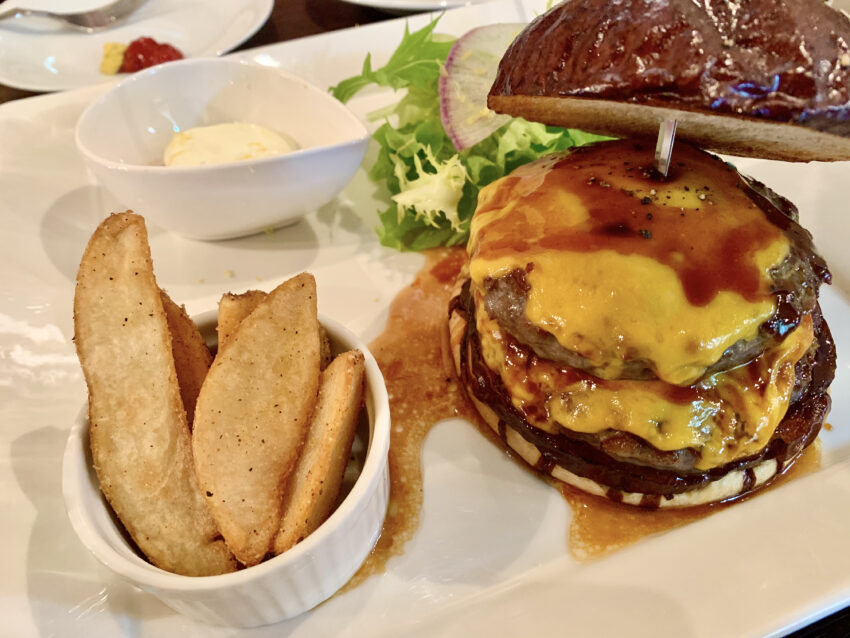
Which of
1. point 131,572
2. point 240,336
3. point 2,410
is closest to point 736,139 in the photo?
point 240,336

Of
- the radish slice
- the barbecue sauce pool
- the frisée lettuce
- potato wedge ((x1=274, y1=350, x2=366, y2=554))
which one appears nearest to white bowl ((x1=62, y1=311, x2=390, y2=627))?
potato wedge ((x1=274, y1=350, x2=366, y2=554))

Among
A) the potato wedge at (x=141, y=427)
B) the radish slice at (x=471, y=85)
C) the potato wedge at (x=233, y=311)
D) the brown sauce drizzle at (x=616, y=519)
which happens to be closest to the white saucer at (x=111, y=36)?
the radish slice at (x=471, y=85)

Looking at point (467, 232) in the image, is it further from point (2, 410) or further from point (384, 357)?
point (2, 410)

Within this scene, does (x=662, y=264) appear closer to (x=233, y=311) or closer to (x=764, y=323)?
(x=764, y=323)

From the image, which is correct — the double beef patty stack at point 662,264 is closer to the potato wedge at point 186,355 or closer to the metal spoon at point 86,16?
the potato wedge at point 186,355

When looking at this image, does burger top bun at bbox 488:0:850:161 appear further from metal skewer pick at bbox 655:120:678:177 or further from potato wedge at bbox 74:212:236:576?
potato wedge at bbox 74:212:236:576

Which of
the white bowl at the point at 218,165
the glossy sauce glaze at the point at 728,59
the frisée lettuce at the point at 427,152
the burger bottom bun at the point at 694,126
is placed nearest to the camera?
the glossy sauce glaze at the point at 728,59
